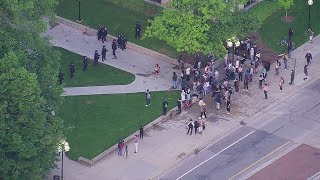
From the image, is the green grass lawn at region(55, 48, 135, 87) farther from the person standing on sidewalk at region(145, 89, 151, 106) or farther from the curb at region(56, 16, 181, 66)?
the person standing on sidewalk at region(145, 89, 151, 106)

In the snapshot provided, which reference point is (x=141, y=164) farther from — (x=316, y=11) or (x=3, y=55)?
(x=316, y=11)

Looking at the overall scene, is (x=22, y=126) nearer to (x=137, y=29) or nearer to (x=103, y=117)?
(x=103, y=117)

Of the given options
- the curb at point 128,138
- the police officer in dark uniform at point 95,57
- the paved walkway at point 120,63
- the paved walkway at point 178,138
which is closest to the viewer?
the paved walkway at point 178,138

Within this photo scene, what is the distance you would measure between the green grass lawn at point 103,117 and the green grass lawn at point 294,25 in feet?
36.5

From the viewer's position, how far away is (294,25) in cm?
9869

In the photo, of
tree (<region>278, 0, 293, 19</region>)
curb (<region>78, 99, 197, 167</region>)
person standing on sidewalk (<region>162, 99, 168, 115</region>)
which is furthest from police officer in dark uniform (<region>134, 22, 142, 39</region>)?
person standing on sidewalk (<region>162, 99, 168, 115</region>)

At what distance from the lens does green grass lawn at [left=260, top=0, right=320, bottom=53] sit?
96562 mm

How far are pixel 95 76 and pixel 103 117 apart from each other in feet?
21.7


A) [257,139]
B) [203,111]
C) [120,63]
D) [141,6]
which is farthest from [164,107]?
[141,6]

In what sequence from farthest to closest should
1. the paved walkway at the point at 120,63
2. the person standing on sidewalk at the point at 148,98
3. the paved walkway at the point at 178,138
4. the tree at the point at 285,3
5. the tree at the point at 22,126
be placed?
the tree at the point at 285,3 < the paved walkway at the point at 120,63 < the person standing on sidewalk at the point at 148,98 < the paved walkway at the point at 178,138 < the tree at the point at 22,126

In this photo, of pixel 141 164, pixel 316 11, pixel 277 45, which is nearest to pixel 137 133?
pixel 141 164

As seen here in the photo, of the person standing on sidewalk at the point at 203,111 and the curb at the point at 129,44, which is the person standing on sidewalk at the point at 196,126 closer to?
the person standing on sidewalk at the point at 203,111

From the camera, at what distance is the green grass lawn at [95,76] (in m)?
90.7

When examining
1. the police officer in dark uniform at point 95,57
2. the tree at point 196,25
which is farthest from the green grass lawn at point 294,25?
the police officer in dark uniform at point 95,57
